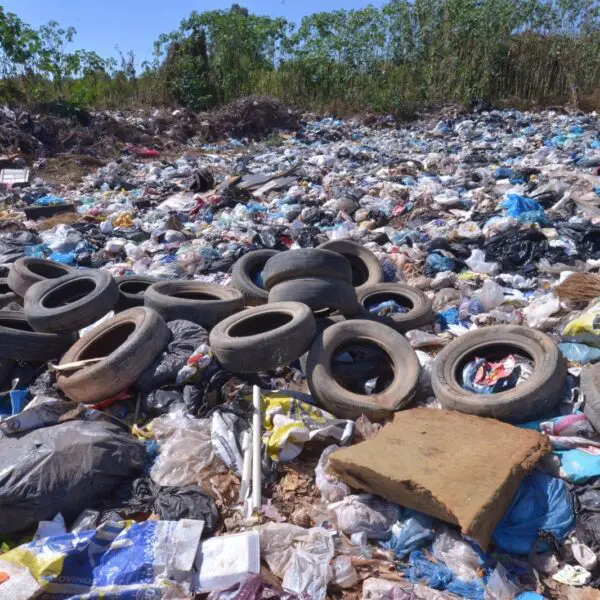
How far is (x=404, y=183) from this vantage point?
9.04 m

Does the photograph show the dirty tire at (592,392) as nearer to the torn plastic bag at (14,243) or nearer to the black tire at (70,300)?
the black tire at (70,300)

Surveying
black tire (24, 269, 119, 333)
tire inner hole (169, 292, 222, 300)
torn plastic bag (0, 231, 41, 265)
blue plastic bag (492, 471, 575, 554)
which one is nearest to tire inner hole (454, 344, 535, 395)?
blue plastic bag (492, 471, 575, 554)

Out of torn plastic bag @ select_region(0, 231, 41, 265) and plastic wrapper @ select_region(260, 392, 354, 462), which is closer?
plastic wrapper @ select_region(260, 392, 354, 462)

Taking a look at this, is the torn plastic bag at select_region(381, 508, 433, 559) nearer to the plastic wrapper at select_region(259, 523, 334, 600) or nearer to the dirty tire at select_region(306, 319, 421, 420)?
the plastic wrapper at select_region(259, 523, 334, 600)

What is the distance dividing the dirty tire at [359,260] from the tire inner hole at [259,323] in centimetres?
157

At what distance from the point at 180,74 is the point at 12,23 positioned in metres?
5.27

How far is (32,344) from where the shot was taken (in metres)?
4.18

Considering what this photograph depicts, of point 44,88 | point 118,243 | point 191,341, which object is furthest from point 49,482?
point 44,88

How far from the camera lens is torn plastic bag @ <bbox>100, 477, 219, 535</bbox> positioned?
9.05 feet

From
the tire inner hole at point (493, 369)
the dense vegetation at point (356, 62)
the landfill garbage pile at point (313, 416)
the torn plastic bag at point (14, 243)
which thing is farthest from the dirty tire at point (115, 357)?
the dense vegetation at point (356, 62)

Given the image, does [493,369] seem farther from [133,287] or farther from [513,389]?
[133,287]

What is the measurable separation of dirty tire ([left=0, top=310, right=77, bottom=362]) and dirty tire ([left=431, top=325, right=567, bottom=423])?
293 centimetres

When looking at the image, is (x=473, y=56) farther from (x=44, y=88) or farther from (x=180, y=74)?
(x=44, y=88)

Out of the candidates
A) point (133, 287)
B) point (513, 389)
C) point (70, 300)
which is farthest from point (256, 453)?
point (133, 287)
